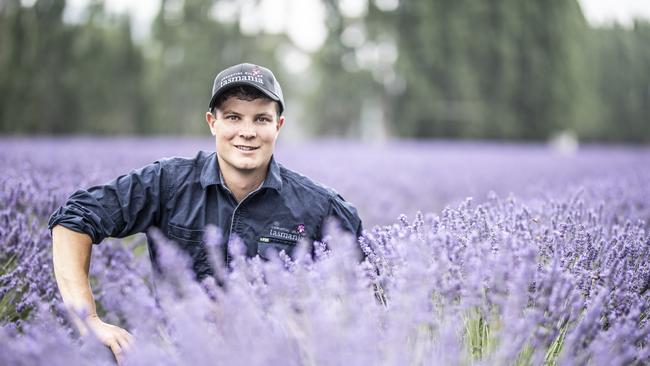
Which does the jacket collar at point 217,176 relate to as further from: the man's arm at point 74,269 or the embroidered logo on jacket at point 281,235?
the man's arm at point 74,269

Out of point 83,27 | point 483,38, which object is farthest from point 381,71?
point 83,27

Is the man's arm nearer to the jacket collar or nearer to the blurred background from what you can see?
the jacket collar

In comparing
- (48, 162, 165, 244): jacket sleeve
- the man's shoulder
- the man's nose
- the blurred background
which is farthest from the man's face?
the blurred background

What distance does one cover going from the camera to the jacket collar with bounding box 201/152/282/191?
2.09m

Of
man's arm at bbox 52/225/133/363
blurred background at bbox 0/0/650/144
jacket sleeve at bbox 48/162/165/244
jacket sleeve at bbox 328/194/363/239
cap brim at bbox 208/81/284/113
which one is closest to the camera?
man's arm at bbox 52/225/133/363

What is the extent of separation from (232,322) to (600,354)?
2.33 ft

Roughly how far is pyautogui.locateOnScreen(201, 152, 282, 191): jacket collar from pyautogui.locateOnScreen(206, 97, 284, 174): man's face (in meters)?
0.05

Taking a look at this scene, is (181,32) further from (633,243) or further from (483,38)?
(633,243)

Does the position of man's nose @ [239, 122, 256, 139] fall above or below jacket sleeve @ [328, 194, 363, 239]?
above

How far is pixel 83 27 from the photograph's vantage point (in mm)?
17344

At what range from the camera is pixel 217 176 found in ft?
6.91

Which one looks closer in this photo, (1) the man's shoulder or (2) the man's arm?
(2) the man's arm

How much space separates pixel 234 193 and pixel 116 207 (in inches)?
16.8

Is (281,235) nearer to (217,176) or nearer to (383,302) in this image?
(217,176)
